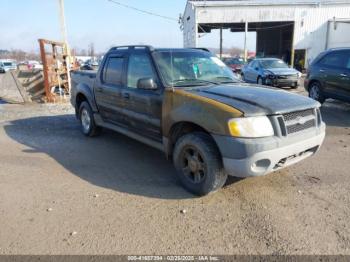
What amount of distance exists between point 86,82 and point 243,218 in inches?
179

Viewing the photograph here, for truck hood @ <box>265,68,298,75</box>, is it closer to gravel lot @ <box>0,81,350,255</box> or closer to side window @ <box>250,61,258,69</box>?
side window @ <box>250,61,258,69</box>

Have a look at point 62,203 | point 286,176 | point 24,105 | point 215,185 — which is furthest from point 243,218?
point 24,105

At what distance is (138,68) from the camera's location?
479 centimetres

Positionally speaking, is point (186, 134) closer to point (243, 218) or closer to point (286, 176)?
point (243, 218)

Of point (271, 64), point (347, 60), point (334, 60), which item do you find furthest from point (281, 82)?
point (347, 60)

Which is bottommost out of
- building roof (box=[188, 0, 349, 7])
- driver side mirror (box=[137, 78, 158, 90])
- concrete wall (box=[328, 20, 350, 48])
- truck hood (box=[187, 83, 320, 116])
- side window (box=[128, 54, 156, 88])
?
truck hood (box=[187, 83, 320, 116])

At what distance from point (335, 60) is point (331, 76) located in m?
0.51

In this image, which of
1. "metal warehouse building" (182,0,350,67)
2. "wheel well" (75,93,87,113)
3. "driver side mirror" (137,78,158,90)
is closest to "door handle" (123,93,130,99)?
"driver side mirror" (137,78,158,90)

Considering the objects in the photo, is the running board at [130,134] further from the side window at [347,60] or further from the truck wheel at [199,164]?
the side window at [347,60]

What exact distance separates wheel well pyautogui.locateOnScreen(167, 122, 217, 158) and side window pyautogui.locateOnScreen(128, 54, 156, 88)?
0.84 meters

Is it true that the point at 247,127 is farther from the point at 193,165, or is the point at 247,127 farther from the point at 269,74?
the point at 269,74

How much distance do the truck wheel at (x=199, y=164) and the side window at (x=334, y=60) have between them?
683 centimetres

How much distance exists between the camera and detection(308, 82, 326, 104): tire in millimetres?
9445

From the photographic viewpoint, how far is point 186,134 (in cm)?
395
